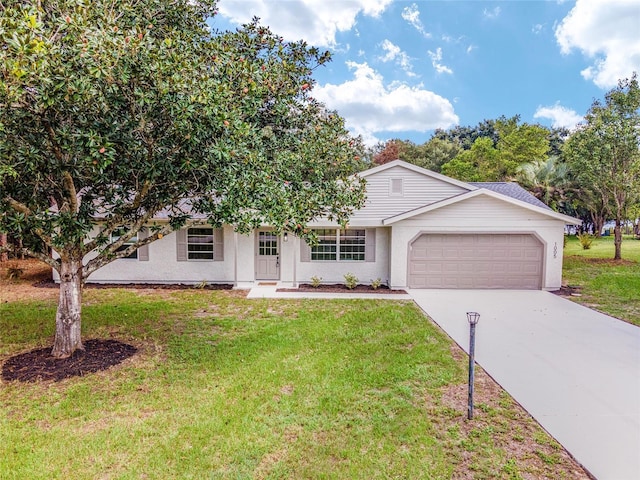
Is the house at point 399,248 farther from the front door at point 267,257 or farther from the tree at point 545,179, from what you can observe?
the tree at point 545,179

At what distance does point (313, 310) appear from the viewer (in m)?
9.80

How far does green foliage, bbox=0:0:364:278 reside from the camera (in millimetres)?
4238

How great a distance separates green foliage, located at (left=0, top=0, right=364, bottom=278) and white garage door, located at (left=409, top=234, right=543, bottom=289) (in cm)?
619

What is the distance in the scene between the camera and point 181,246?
43.0 feet

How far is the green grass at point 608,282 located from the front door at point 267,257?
31.4 ft

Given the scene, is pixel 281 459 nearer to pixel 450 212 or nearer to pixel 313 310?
pixel 313 310

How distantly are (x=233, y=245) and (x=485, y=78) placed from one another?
14468 mm

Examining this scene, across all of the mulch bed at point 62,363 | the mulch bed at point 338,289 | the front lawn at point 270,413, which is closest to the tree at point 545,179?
the mulch bed at point 338,289

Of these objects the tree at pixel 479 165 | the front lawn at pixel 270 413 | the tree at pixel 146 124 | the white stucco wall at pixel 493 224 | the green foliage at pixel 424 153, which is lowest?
the front lawn at pixel 270 413

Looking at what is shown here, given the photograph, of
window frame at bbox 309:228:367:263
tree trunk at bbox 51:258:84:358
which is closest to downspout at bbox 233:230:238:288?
window frame at bbox 309:228:367:263

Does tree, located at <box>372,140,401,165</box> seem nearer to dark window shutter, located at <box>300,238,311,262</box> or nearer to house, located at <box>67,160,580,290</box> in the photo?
house, located at <box>67,160,580,290</box>

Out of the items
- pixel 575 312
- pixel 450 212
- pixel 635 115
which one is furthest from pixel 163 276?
pixel 635 115

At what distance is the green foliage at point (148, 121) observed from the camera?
4238 millimetres

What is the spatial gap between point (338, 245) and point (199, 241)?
4.92 m
